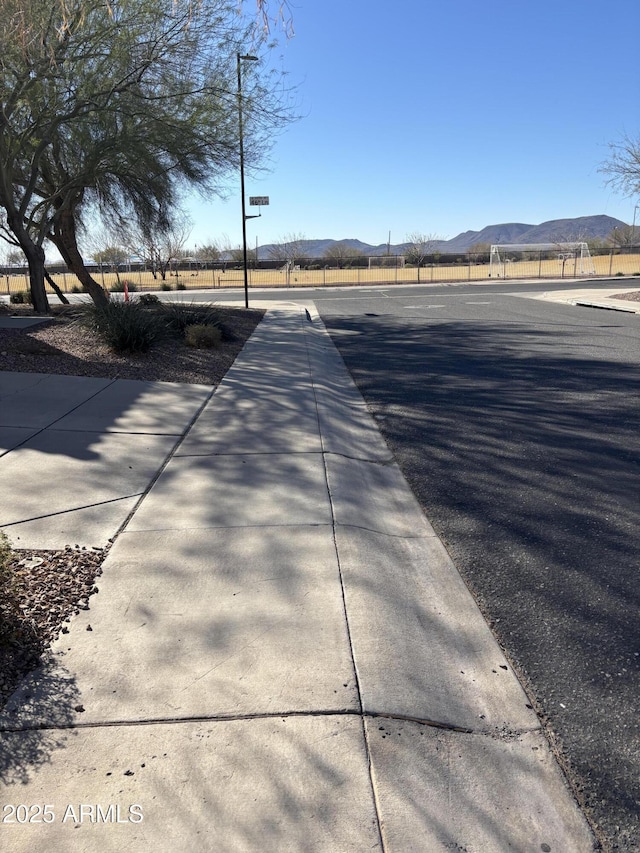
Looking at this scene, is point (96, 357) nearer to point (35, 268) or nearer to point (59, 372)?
point (59, 372)

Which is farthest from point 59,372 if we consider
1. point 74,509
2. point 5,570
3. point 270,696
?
point 270,696

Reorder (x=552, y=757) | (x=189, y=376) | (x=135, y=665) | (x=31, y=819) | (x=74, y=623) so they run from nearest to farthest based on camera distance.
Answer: (x=31, y=819) → (x=552, y=757) → (x=135, y=665) → (x=74, y=623) → (x=189, y=376)

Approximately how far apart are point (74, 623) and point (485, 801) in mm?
2154

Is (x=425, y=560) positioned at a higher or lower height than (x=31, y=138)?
lower

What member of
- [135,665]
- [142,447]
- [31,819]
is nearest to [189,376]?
[142,447]

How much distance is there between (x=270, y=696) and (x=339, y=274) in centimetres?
6459

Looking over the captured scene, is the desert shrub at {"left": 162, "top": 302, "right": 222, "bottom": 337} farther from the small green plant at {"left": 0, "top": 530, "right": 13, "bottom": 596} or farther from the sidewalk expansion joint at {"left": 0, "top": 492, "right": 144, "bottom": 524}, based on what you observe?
the small green plant at {"left": 0, "top": 530, "right": 13, "bottom": 596}

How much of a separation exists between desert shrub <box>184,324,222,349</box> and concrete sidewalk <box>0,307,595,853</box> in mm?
7433

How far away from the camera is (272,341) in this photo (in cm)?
1562

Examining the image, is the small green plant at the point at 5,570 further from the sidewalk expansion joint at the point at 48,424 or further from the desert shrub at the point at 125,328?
the desert shrub at the point at 125,328

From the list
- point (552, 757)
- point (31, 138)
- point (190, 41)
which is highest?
point (190, 41)

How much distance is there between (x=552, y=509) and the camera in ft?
18.2

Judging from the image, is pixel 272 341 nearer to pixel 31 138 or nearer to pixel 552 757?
pixel 31 138

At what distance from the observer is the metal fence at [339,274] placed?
52.8 metres
